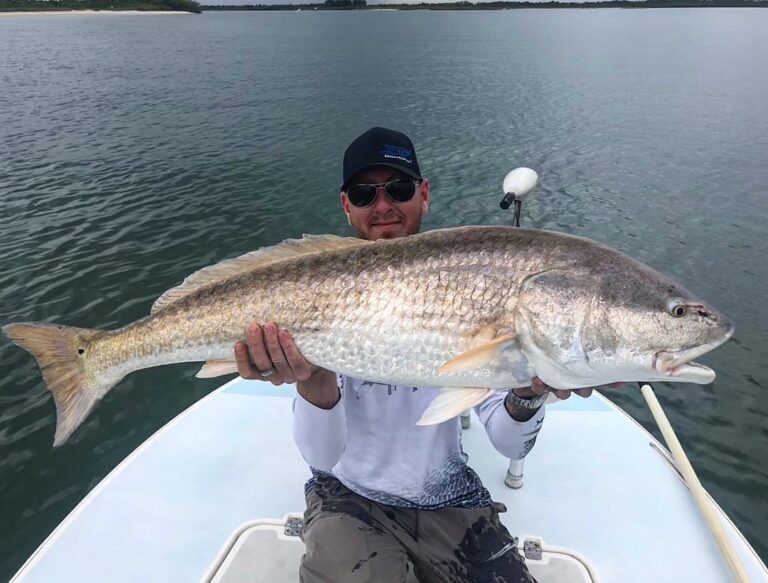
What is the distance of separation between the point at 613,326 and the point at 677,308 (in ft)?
0.97

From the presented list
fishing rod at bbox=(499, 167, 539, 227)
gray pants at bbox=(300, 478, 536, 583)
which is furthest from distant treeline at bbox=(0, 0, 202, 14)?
gray pants at bbox=(300, 478, 536, 583)

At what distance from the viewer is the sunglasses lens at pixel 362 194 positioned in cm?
336

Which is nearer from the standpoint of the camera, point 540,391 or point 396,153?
point 540,391

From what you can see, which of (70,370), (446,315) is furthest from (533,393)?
(70,370)

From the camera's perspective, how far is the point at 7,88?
2797 centimetres

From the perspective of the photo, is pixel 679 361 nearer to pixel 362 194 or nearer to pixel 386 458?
pixel 386 458

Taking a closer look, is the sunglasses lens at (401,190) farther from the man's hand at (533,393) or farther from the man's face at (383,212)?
the man's hand at (533,393)

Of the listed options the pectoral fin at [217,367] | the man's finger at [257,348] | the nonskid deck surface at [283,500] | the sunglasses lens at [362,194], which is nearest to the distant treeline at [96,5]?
the nonskid deck surface at [283,500]

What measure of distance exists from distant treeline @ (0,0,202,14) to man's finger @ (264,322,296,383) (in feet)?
Result: 483

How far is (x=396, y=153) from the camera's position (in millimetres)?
3355

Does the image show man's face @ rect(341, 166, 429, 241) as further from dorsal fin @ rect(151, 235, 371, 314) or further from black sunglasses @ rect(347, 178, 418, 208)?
dorsal fin @ rect(151, 235, 371, 314)

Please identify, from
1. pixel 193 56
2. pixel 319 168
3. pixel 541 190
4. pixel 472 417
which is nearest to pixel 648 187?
pixel 541 190

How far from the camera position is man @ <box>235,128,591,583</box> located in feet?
9.28

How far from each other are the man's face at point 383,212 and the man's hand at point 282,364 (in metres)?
1.06
